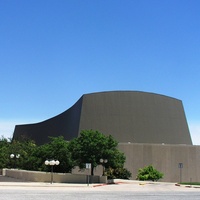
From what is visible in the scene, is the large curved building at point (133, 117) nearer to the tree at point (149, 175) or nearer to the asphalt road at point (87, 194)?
the tree at point (149, 175)

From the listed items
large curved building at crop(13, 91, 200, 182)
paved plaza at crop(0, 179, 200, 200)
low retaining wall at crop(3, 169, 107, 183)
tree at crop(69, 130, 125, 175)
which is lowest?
paved plaza at crop(0, 179, 200, 200)

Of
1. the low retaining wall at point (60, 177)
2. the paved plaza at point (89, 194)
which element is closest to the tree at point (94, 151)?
the low retaining wall at point (60, 177)

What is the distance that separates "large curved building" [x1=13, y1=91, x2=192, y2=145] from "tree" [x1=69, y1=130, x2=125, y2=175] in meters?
26.8

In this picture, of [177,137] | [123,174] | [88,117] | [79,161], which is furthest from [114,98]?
[79,161]

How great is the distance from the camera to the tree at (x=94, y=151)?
4231cm

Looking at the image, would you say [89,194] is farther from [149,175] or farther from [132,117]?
[132,117]

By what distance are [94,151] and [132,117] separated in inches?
1201

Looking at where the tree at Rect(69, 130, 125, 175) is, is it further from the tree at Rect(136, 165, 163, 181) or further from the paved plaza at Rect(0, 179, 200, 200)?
the tree at Rect(136, 165, 163, 181)

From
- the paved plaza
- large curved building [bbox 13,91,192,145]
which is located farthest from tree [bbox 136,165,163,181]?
the paved plaza

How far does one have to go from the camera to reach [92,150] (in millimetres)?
42375

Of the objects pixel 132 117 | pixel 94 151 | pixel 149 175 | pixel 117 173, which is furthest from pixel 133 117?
pixel 94 151

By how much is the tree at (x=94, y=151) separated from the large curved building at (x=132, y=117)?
2679 centimetres

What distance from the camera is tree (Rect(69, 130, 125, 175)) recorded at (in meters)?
42.3

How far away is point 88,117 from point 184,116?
2031 cm
